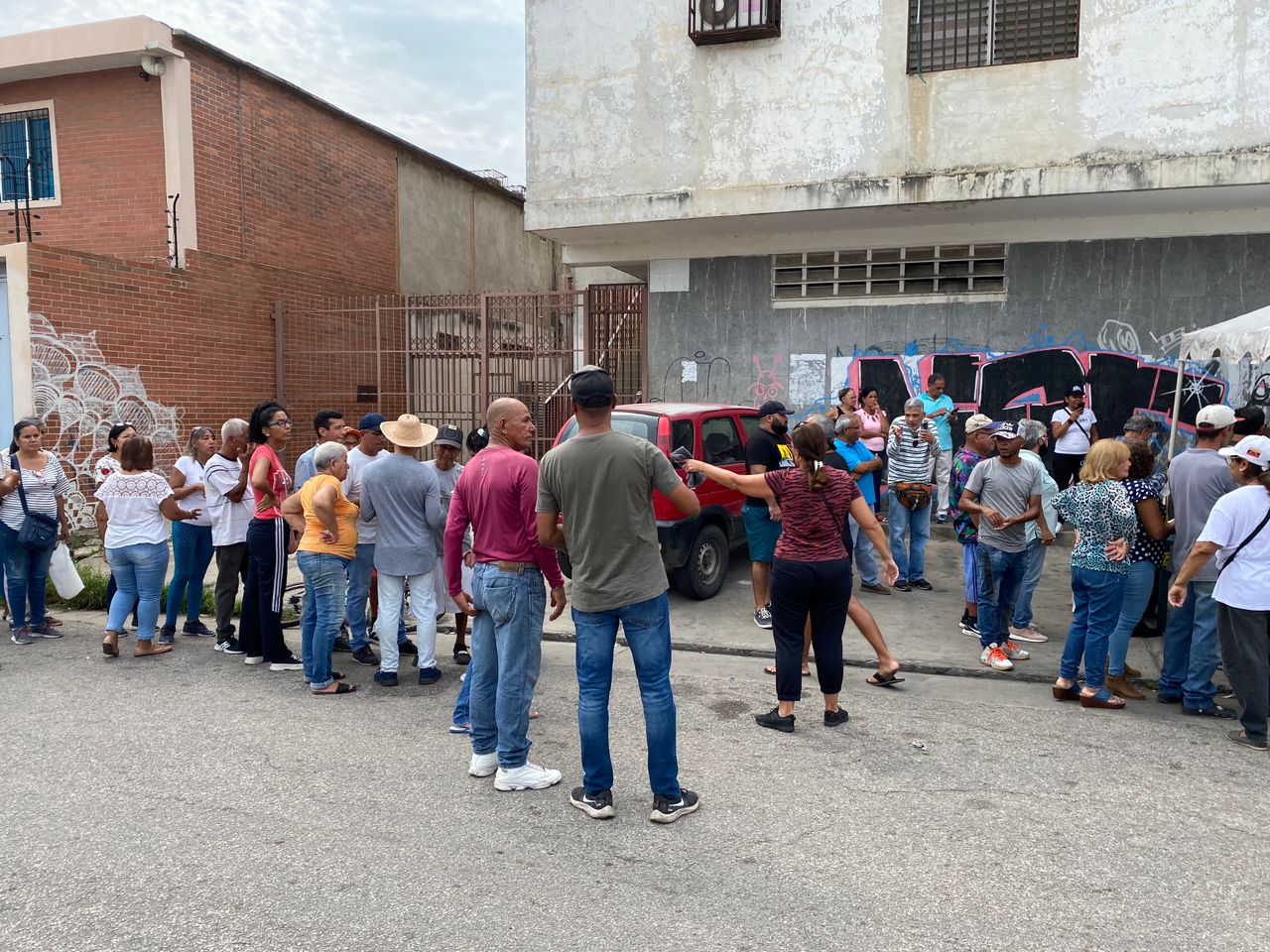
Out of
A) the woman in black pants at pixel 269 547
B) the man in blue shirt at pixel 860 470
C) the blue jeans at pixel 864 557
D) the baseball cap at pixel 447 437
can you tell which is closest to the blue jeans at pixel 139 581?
the woman in black pants at pixel 269 547

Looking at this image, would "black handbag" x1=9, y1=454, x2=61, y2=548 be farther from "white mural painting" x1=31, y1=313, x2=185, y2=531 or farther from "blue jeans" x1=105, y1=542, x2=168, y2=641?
"white mural painting" x1=31, y1=313, x2=185, y2=531

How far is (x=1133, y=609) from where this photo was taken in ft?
17.1

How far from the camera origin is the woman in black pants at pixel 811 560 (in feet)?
15.3

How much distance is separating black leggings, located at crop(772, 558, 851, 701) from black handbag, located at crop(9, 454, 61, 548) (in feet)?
18.7

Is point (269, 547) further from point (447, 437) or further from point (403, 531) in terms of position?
point (447, 437)

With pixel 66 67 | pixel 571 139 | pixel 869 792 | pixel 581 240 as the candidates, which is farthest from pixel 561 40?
pixel 869 792

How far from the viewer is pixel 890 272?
10.8m

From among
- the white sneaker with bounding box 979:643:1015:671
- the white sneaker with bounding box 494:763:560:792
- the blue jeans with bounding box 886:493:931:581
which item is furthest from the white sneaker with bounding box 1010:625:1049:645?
the white sneaker with bounding box 494:763:560:792

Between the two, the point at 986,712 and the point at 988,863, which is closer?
the point at 988,863

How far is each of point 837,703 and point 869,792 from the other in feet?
3.39

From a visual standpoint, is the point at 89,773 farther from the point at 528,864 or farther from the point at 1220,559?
the point at 1220,559

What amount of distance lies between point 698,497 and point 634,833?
13.8 ft

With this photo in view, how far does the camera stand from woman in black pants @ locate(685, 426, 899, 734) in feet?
15.3

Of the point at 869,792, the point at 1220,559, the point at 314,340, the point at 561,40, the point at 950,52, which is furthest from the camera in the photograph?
the point at 314,340
